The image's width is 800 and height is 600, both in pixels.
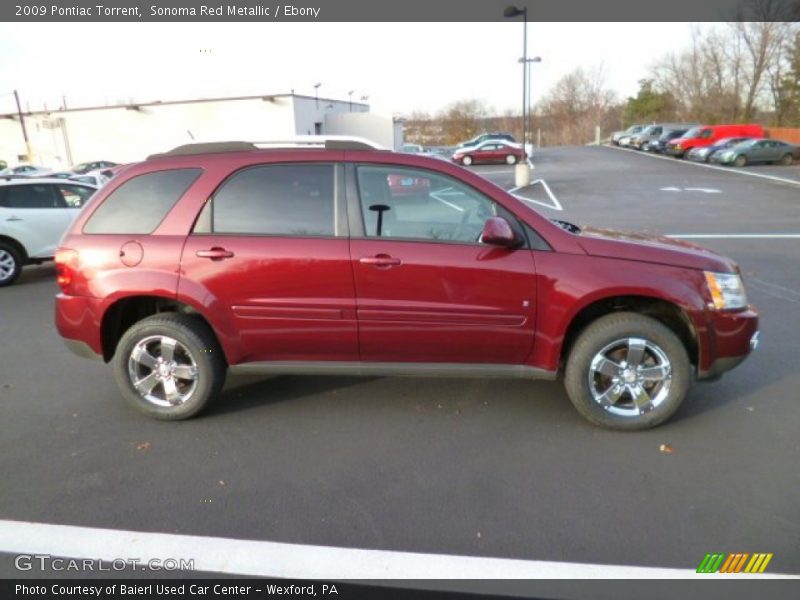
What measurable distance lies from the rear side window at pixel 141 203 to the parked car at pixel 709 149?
33662 mm

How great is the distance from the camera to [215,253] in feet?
12.0

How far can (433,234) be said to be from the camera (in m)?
3.64

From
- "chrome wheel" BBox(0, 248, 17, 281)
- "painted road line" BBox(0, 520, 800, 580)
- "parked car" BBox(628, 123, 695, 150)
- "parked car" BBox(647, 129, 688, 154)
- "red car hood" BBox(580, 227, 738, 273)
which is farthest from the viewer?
"parked car" BBox(628, 123, 695, 150)

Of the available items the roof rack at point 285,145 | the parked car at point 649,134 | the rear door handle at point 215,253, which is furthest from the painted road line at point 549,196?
the parked car at point 649,134

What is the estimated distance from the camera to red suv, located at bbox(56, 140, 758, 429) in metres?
3.51

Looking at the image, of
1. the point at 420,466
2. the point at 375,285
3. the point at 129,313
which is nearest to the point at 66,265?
the point at 129,313

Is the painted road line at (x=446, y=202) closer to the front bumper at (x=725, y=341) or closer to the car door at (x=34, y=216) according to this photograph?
the front bumper at (x=725, y=341)

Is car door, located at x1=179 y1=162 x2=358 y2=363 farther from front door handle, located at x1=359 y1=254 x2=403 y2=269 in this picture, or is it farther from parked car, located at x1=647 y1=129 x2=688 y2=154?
parked car, located at x1=647 y1=129 x2=688 y2=154

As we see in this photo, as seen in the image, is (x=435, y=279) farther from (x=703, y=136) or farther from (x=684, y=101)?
(x=684, y=101)

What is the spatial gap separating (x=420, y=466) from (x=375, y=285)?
1165mm

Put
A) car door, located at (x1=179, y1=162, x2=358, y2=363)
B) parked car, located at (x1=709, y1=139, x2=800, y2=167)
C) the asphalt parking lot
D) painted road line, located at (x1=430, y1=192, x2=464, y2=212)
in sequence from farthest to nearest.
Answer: parked car, located at (x1=709, y1=139, x2=800, y2=167)
painted road line, located at (x1=430, y1=192, x2=464, y2=212)
car door, located at (x1=179, y1=162, x2=358, y2=363)
the asphalt parking lot

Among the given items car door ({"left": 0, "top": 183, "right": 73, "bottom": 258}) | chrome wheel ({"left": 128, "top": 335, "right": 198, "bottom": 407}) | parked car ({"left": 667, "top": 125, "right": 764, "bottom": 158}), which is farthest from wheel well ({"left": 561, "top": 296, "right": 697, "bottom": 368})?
parked car ({"left": 667, "top": 125, "right": 764, "bottom": 158})

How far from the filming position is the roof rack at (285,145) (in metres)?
3.81

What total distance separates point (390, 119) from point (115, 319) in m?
48.1
